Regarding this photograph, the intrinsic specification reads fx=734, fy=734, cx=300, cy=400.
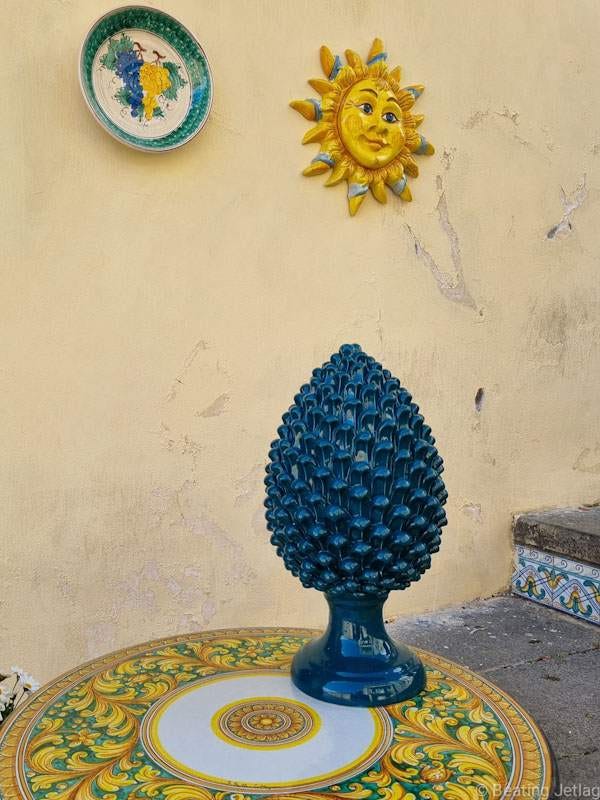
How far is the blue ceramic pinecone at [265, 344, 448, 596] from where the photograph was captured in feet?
2.59

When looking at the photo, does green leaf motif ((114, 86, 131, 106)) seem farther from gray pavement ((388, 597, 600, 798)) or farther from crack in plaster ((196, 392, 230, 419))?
gray pavement ((388, 597, 600, 798))

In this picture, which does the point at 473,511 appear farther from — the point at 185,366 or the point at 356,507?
the point at 356,507

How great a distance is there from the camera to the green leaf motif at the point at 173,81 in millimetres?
1581

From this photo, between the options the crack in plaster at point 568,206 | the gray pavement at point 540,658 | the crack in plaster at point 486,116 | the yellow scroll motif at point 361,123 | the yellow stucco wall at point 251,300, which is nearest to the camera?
the gray pavement at point 540,658

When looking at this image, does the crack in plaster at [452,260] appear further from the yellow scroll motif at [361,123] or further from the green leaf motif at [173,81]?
the green leaf motif at [173,81]

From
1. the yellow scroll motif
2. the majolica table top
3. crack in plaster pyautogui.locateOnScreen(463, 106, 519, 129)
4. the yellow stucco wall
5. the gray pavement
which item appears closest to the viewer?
the majolica table top

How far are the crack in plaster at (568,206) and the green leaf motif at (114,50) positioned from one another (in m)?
1.26

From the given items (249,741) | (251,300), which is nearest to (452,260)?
(251,300)

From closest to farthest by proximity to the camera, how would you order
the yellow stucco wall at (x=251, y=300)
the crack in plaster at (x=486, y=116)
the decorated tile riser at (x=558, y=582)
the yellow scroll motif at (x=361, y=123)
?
the yellow stucco wall at (x=251, y=300) → the yellow scroll motif at (x=361, y=123) → the decorated tile riser at (x=558, y=582) → the crack in plaster at (x=486, y=116)

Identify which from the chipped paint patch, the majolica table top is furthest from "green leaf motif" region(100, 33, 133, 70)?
the chipped paint patch

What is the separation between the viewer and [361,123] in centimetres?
177

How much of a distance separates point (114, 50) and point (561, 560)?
165 cm

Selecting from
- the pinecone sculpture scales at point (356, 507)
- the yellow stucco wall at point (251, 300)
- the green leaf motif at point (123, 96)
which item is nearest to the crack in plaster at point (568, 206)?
the yellow stucco wall at point (251, 300)

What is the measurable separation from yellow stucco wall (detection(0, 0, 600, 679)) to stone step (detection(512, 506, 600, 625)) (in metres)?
0.06
